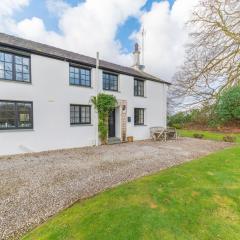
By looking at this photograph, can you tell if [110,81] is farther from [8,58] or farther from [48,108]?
[8,58]

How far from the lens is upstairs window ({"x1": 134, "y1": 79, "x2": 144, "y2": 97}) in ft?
47.8

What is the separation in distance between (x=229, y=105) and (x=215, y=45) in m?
6.91

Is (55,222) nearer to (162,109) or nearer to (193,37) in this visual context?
(162,109)

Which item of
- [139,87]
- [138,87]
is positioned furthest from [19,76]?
[139,87]

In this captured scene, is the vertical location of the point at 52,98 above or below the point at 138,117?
above

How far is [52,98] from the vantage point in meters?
9.91

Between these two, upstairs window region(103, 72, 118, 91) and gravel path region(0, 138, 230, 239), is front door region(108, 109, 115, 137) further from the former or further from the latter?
gravel path region(0, 138, 230, 239)

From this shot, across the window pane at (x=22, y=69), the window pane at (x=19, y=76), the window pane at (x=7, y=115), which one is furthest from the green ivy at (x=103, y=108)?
the window pane at (x=7, y=115)

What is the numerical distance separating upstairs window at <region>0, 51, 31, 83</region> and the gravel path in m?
3.81

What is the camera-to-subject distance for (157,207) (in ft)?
12.3

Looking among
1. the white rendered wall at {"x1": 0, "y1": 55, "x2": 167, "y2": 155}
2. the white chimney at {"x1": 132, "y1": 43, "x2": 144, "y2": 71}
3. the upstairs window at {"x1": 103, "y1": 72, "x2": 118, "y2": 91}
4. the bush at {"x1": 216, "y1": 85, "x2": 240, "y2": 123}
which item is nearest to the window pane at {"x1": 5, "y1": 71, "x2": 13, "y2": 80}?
the white rendered wall at {"x1": 0, "y1": 55, "x2": 167, "y2": 155}

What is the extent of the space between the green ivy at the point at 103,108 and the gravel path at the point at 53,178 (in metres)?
3.07

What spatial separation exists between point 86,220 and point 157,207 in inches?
57.3

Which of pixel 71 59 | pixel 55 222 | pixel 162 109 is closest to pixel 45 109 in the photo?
pixel 71 59
